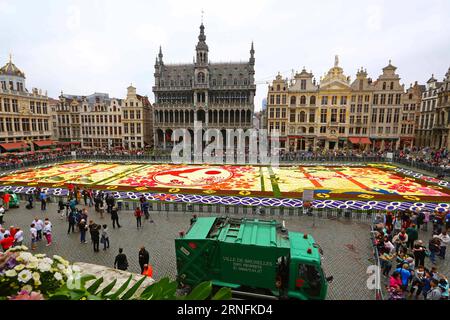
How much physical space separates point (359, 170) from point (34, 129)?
6603 cm

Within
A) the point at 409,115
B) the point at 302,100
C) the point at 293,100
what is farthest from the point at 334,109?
the point at 409,115

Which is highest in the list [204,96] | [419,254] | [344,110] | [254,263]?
[204,96]

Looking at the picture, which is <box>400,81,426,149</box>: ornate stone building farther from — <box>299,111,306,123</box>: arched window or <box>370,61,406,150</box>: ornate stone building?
<box>299,111,306,123</box>: arched window

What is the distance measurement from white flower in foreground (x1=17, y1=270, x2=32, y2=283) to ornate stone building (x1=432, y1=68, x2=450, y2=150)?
64530 mm

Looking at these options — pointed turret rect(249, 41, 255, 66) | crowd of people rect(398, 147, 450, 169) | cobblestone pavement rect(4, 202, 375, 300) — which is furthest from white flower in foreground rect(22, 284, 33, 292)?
pointed turret rect(249, 41, 255, 66)

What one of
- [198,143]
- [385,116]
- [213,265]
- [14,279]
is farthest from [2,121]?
[385,116]

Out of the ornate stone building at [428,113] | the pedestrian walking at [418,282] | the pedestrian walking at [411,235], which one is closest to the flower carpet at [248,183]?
the pedestrian walking at [411,235]

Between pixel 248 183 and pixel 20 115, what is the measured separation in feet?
175

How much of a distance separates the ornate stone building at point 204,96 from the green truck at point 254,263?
5367cm

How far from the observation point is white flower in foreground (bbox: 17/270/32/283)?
91.5 inches

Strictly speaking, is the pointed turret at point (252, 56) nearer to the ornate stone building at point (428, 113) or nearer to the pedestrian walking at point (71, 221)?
the ornate stone building at point (428, 113)

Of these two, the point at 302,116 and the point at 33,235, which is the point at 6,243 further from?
the point at 302,116

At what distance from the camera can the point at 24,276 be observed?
235cm
